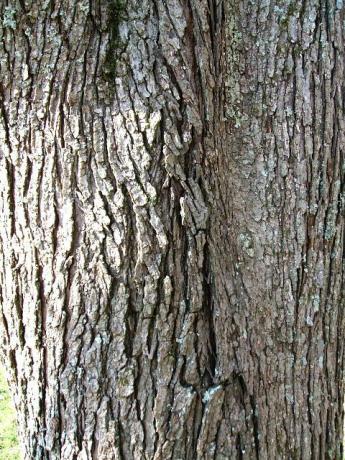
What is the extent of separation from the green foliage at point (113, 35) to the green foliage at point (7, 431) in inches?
116

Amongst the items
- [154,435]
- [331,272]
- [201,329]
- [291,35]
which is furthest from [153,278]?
[291,35]

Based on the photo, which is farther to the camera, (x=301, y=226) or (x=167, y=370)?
(x=301, y=226)

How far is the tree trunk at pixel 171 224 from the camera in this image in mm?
1756

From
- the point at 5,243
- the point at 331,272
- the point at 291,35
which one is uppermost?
the point at 291,35

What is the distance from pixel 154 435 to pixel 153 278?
0.50m

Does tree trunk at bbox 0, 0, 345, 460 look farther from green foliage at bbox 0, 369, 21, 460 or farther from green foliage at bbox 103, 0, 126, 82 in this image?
green foliage at bbox 0, 369, 21, 460

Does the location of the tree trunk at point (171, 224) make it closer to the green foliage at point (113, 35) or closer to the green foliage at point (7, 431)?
the green foliage at point (113, 35)

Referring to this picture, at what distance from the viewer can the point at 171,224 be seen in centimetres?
181

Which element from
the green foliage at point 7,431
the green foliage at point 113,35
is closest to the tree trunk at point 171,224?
the green foliage at point 113,35

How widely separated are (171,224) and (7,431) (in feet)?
9.56

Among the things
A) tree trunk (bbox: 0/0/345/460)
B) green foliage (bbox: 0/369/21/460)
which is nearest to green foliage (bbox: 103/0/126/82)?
tree trunk (bbox: 0/0/345/460)

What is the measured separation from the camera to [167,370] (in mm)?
1854

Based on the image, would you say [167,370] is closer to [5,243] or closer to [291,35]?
[5,243]

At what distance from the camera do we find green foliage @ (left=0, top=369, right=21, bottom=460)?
3.85 m
